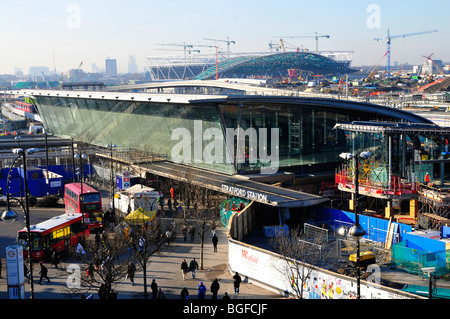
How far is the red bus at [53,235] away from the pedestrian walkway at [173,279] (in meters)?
0.67

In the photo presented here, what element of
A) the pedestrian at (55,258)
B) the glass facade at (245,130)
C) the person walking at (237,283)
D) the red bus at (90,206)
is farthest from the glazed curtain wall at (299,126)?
the person walking at (237,283)

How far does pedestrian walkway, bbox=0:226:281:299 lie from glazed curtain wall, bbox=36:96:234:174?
37.5ft

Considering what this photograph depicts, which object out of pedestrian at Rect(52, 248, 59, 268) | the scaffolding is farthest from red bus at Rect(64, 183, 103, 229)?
the scaffolding

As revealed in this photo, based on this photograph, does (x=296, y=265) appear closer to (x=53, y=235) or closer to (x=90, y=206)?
(x=53, y=235)

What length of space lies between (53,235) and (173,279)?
20.3ft

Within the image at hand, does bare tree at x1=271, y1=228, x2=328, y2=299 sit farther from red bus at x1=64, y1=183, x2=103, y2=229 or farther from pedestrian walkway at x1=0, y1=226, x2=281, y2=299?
red bus at x1=64, y1=183, x2=103, y2=229

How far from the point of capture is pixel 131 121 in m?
45.9

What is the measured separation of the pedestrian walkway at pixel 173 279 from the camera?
19.5 meters

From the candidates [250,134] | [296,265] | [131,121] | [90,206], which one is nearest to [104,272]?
[296,265]

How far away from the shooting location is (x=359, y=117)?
37375 millimetres

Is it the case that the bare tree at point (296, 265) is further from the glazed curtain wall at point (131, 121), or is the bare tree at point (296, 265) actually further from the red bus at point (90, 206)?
the glazed curtain wall at point (131, 121)

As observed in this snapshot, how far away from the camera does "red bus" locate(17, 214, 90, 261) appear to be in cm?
2359
